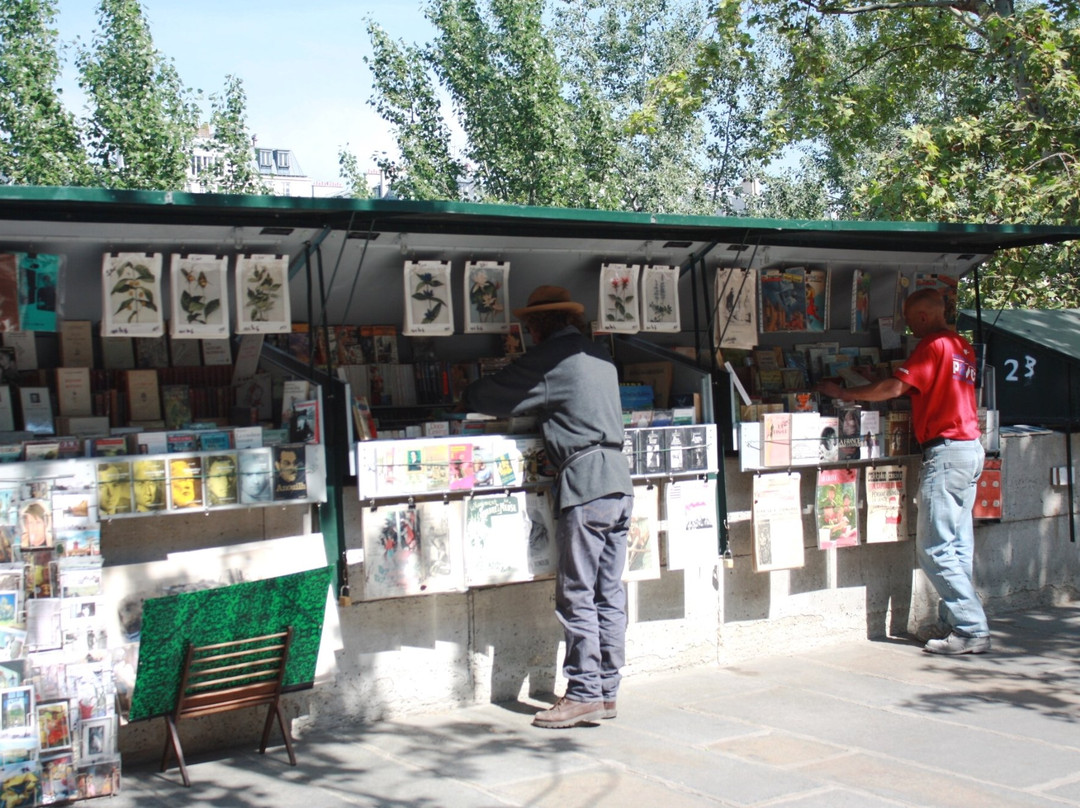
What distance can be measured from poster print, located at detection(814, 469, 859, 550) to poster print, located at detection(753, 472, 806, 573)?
0.16m

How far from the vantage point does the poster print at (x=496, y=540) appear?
4.96 m

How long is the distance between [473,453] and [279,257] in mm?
1165

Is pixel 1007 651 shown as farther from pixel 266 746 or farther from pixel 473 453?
pixel 266 746

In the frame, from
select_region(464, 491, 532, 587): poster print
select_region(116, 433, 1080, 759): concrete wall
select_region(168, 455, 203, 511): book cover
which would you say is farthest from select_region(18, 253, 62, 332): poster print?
select_region(464, 491, 532, 587): poster print

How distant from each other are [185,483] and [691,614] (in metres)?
2.71

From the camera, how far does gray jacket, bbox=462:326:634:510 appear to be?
16.1 feet

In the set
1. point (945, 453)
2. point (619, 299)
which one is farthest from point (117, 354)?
point (945, 453)

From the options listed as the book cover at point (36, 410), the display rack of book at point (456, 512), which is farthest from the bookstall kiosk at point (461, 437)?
the book cover at point (36, 410)

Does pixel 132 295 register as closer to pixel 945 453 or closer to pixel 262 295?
pixel 262 295

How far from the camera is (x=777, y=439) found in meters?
5.82

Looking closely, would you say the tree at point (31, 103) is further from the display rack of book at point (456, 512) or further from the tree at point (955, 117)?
the display rack of book at point (456, 512)

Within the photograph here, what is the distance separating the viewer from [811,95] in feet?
42.3

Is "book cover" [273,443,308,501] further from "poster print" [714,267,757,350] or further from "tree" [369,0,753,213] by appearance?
"tree" [369,0,753,213]

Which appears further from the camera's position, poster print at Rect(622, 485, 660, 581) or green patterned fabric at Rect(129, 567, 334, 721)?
poster print at Rect(622, 485, 660, 581)
